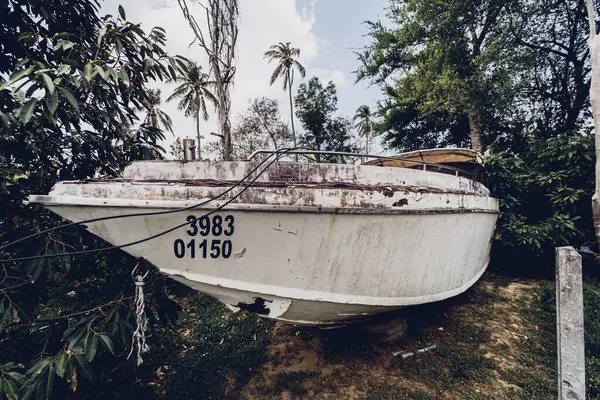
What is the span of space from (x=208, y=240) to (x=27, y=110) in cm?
142

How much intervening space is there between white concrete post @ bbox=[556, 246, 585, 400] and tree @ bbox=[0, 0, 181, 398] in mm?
3247

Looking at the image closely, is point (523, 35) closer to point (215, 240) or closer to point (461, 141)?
point (461, 141)

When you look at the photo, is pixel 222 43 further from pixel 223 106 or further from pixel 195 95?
pixel 195 95

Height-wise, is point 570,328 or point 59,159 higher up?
point 59,159

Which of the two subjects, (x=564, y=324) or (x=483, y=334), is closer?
(x=564, y=324)

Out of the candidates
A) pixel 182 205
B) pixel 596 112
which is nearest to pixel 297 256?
pixel 182 205

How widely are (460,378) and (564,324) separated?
1398mm

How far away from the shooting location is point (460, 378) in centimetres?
318

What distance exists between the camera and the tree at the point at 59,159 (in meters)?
2.06

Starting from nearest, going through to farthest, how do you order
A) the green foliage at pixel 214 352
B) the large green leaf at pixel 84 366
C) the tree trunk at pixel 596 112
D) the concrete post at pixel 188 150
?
the large green leaf at pixel 84 366 → the concrete post at pixel 188 150 → the green foliage at pixel 214 352 → the tree trunk at pixel 596 112

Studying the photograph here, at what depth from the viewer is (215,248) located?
2.34 metres

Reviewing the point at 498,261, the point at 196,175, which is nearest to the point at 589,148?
Answer: the point at 498,261

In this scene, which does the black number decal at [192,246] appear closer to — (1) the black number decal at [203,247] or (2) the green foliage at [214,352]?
(1) the black number decal at [203,247]

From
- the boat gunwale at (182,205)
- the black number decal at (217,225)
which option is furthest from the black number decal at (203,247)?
the boat gunwale at (182,205)
